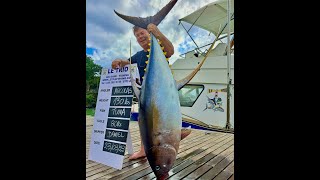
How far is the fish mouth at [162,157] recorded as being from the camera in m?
1.16

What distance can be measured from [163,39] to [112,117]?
70 centimetres

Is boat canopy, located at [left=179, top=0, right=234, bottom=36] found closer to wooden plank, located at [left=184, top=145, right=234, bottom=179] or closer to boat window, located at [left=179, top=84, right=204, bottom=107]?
wooden plank, located at [left=184, top=145, right=234, bottom=179]

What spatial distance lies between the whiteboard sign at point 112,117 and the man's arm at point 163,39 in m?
0.40

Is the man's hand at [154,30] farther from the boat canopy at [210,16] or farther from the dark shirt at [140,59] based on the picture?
the boat canopy at [210,16]

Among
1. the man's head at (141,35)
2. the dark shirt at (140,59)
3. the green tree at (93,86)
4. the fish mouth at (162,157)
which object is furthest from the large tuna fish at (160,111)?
the green tree at (93,86)

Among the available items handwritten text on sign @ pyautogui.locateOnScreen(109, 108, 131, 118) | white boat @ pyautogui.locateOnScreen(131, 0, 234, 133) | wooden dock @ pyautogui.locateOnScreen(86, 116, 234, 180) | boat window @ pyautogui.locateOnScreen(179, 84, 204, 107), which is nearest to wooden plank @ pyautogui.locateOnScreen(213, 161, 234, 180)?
wooden dock @ pyautogui.locateOnScreen(86, 116, 234, 180)

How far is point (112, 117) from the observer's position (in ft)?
5.49

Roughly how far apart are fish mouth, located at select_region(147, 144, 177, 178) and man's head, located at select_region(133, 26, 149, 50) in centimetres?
64

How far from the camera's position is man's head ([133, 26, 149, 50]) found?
142cm

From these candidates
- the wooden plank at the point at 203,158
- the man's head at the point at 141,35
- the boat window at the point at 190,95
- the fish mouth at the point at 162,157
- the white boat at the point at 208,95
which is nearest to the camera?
the fish mouth at the point at 162,157

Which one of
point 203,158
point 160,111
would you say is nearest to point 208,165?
point 203,158
